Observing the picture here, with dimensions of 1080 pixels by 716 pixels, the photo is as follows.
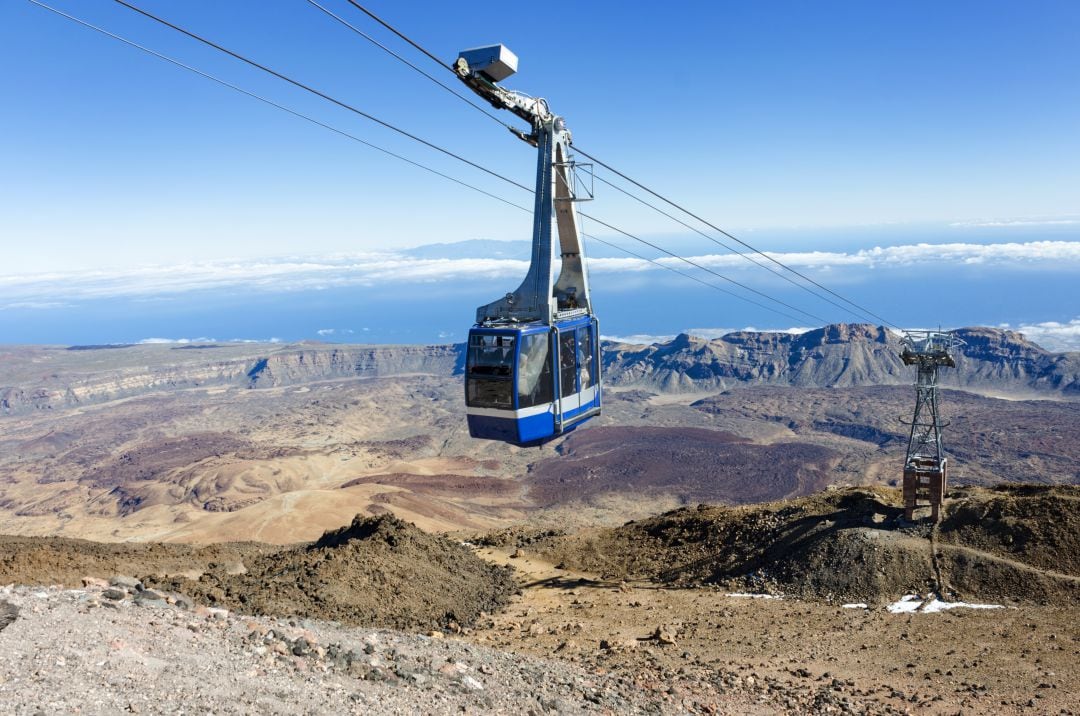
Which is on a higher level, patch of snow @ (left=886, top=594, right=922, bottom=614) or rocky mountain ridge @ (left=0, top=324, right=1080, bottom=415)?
patch of snow @ (left=886, top=594, right=922, bottom=614)

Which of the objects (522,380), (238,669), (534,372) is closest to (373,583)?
(522,380)

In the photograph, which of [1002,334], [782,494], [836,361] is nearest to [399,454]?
[782,494]


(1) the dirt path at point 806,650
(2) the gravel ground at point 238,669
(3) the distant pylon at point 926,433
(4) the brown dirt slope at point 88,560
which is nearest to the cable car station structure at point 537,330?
(1) the dirt path at point 806,650

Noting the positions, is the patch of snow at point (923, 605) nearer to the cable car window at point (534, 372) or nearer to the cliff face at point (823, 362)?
the cable car window at point (534, 372)

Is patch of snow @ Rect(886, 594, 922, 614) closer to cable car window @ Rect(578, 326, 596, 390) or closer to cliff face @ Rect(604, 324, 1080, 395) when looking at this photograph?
cable car window @ Rect(578, 326, 596, 390)

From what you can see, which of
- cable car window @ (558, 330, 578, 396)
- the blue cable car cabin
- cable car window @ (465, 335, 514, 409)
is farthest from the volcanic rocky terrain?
cable car window @ (558, 330, 578, 396)
